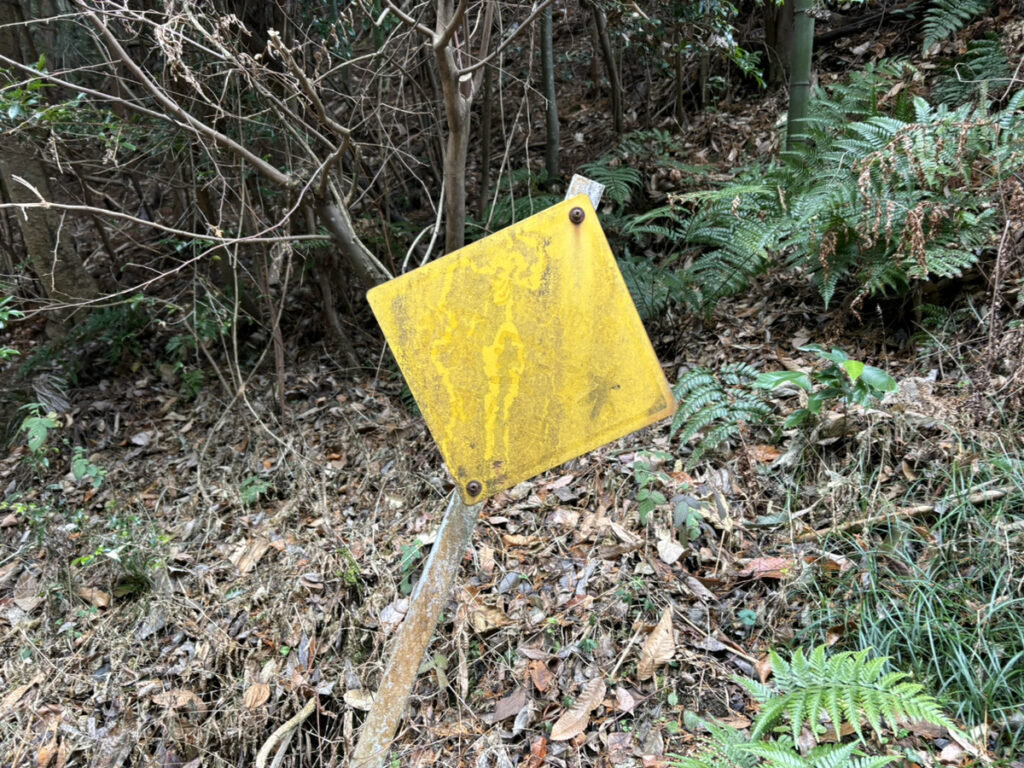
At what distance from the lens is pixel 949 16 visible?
402 cm

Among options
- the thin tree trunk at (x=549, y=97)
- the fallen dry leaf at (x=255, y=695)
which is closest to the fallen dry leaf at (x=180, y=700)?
the fallen dry leaf at (x=255, y=695)

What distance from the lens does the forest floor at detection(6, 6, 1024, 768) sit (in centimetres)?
216

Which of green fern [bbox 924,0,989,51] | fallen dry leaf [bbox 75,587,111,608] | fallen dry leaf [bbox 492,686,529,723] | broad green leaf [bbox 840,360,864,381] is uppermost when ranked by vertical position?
green fern [bbox 924,0,989,51]

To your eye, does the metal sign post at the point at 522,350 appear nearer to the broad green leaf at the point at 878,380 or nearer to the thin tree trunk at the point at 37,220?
the broad green leaf at the point at 878,380

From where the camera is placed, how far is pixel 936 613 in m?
1.96

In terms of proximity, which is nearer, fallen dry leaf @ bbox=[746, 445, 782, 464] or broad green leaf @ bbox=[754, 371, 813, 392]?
broad green leaf @ bbox=[754, 371, 813, 392]

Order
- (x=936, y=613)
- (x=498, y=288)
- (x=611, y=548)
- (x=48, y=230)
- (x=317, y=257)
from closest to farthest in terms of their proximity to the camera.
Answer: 1. (x=498, y=288)
2. (x=936, y=613)
3. (x=611, y=548)
4. (x=317, y=257)
5. (x=48, y=230)

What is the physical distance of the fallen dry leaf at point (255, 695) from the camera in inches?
103

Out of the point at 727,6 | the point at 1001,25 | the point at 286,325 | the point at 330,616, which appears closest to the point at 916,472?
the point at 330,616

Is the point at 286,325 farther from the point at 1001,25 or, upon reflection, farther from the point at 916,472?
the point at 1001,25

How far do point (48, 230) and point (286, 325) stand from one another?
202cm

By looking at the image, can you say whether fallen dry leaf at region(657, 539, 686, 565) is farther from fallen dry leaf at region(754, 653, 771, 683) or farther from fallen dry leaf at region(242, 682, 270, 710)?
fallen dry leaf at region(242, 682, 270, 710)

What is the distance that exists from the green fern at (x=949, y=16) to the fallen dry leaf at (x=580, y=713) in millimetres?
4152

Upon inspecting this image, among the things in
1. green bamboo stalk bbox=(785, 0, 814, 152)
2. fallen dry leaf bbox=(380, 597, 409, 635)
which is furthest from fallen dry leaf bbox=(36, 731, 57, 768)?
green bamboo stalk bbox=(785, 0, 814, 152)
